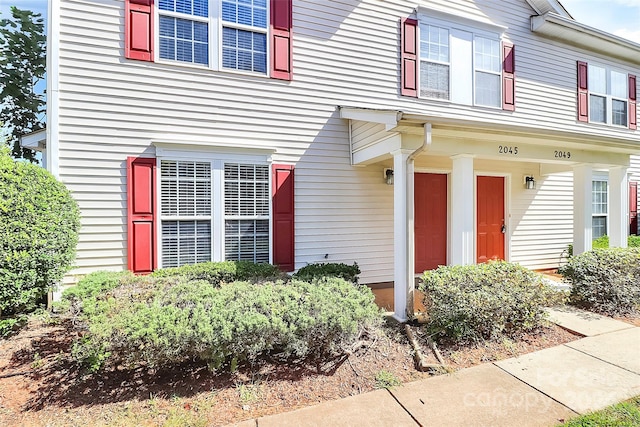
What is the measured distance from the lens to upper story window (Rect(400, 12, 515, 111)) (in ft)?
20.7

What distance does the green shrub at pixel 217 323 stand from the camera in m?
2.70

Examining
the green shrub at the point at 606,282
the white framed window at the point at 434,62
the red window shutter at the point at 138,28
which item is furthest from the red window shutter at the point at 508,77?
the red window shutter at the point at 138,28

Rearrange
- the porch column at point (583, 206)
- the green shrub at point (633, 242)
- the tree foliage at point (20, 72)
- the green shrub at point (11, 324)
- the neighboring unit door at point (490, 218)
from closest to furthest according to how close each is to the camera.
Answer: the green shrub at point (11, 324) < the porch column at point (583, 206) < the neighboring unit door at point (490, 218) < the green shrub at point (633, 242) < the tree foliage at point (20, 72)

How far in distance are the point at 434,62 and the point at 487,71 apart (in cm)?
142

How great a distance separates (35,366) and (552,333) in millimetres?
5807

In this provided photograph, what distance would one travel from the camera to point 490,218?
7.17 metres

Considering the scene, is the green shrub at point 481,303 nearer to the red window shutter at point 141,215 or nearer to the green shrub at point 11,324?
the red window shutter at point 141,215

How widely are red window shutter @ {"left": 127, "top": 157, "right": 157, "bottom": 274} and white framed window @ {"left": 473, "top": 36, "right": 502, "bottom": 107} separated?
6630 mm

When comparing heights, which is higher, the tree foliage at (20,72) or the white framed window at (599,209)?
the tree foliage at (20,72)

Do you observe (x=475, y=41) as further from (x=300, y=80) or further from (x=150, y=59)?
(x=150, y=59)

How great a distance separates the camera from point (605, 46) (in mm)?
8039

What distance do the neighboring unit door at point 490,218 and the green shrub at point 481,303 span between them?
2761mm

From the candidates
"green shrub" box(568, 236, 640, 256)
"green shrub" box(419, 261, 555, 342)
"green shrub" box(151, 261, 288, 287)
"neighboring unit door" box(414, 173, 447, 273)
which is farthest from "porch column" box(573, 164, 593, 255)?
"green shrub" box(151, 261, 288, 287)

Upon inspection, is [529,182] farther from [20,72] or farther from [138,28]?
[20,72]
